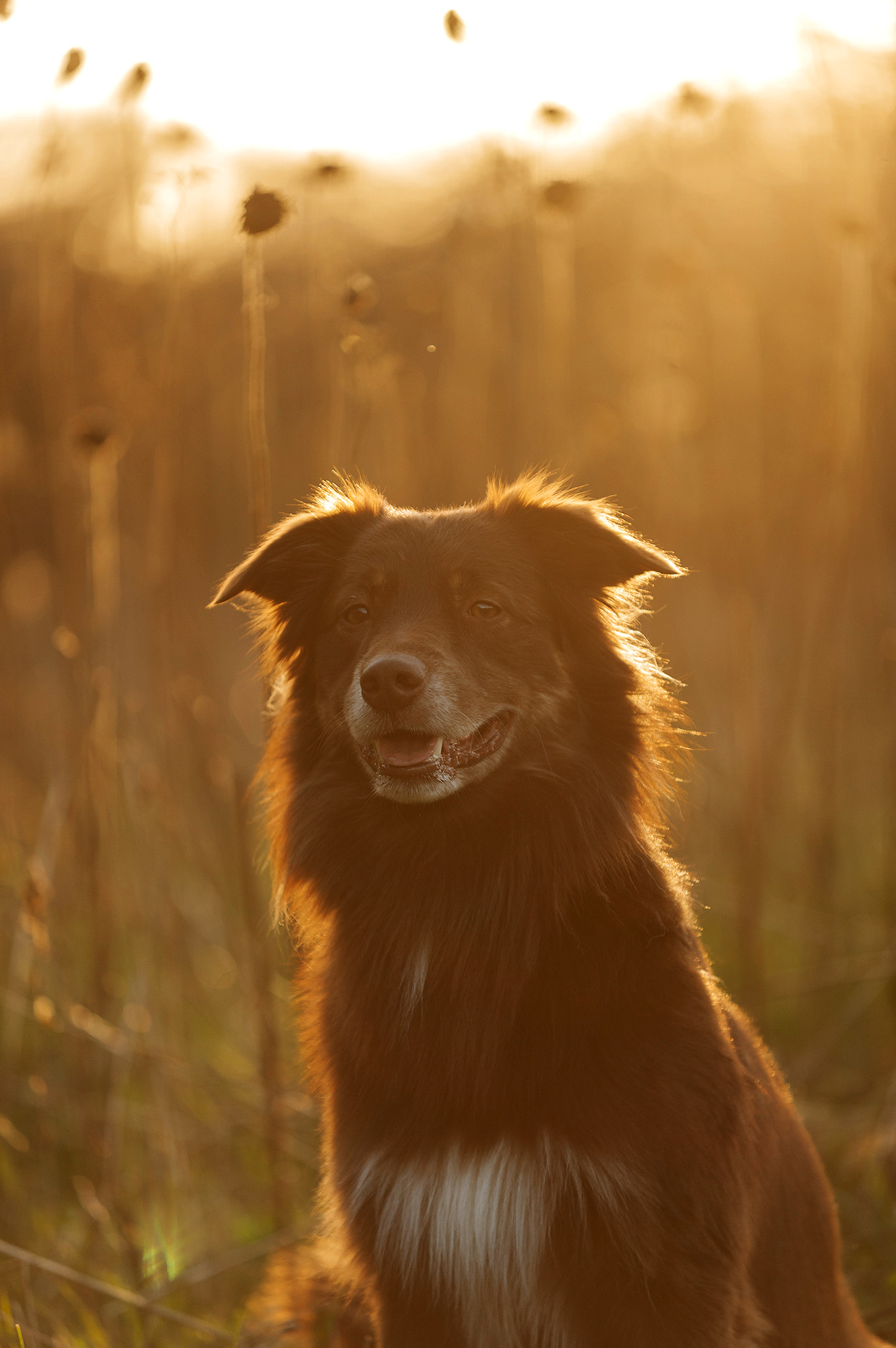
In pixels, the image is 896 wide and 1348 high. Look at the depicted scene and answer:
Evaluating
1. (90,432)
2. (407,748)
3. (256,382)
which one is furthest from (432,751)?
(90,432)

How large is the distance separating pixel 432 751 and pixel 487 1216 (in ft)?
3.85

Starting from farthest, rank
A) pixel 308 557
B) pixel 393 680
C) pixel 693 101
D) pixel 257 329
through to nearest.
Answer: pixel 693 101, pixel 257 329, pixel 308 557, pixel 393 680

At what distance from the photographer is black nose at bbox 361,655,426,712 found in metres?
2.87

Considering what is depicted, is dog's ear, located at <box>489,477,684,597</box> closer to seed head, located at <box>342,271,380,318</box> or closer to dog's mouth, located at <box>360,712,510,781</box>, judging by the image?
dog's mouth, located at <box>360,712,510,781</box>

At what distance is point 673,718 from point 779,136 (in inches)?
126

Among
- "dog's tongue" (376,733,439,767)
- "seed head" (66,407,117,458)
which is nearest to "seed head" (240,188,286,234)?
"seed head" (66,407,117,458)

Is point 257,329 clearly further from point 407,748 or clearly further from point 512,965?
point 512,965

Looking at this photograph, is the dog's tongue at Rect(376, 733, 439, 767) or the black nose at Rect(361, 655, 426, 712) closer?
the black nose at Rect(361, 655, 426, 712)

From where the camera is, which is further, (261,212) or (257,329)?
(257,329)

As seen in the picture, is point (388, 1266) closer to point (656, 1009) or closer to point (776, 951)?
point (656, 1009)

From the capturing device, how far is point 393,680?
2.87 metres

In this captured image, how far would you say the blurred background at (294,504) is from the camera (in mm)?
4273

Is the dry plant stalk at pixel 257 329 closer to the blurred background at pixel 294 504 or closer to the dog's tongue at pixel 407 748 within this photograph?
the blurred background at pixel 294 504

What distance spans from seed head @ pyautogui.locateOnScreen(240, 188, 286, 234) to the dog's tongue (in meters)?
1.57
